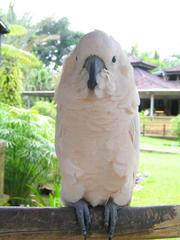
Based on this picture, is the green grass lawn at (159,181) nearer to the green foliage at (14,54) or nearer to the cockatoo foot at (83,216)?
the cockatoo foot at (83,216)

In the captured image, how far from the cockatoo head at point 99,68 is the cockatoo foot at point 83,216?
0.31m

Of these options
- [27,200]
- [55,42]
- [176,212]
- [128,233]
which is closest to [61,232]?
[128,233]

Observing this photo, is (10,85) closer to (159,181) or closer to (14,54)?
(14,54)

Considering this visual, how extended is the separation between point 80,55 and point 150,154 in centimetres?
527

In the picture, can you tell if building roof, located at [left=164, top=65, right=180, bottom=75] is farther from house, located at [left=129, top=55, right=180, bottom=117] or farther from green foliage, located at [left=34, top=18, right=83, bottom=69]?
green foliage, located at [left=34, top=18, right=83, bottom=69]

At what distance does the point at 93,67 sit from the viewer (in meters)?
0.85

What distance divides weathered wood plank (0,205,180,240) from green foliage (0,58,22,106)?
4.39 metres

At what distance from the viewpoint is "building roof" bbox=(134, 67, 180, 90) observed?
37.7ft

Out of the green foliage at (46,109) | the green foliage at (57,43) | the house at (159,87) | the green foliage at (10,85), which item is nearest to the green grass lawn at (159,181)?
the green foliage at (10,85)

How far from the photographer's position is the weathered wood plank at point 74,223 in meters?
0.97

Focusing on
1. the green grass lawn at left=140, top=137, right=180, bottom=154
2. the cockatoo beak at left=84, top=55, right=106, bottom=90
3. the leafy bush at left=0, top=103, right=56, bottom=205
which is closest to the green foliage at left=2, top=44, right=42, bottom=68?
the green grass lawn at left=140, top=137, right=180, bottom=154

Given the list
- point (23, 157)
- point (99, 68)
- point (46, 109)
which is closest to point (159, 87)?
point (46, 109)

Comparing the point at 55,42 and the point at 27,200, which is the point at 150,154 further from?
the point at 55,42

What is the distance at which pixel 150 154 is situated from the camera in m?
6.03
